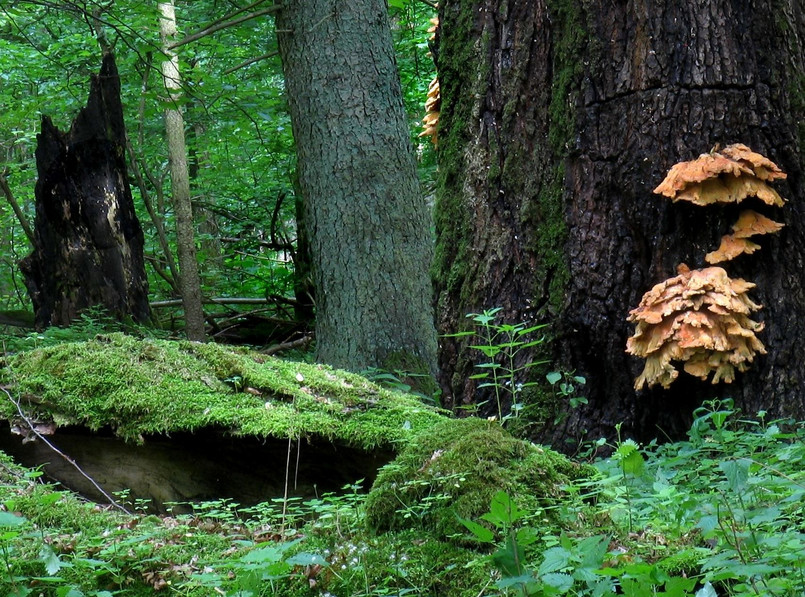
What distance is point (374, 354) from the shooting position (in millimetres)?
7059

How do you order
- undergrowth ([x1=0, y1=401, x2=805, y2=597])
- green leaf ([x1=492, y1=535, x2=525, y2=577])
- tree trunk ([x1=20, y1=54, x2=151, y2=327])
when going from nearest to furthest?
1. green leaf ([x1=492, y1=535, x2=525, y2=577])
2. undergrowth ([x1=0, y1=401, x2=805, y2=597])
3. tree trunk ([x1=20, y1=54, x2=151, y2=327])

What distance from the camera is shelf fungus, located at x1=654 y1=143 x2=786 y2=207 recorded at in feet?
11.4

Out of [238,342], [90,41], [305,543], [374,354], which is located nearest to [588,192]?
[305,543]

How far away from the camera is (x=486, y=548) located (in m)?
2.20

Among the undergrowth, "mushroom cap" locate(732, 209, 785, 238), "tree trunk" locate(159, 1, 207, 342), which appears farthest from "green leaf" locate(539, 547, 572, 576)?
"tree trunk" locate(159, 1, 207, 342)

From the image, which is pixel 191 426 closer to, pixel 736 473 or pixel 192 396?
pixel 192 396

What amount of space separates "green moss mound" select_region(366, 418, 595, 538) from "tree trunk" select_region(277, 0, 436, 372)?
443 centimetres

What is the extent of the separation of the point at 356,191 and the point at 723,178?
412 cm

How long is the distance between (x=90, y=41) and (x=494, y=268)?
8.96 m

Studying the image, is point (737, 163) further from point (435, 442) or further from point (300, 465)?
point (300, 465)

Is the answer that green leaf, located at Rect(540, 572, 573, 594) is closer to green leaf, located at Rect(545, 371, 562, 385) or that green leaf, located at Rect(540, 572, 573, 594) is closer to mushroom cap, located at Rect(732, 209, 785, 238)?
green leaf, located at Rect(545, 371, 562, 385)

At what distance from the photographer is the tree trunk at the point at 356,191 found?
23.4ft

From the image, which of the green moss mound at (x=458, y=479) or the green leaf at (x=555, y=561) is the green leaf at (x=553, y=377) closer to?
the green moss mound at (x=458, y=479)

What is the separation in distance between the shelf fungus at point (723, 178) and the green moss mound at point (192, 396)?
147 centimetres
